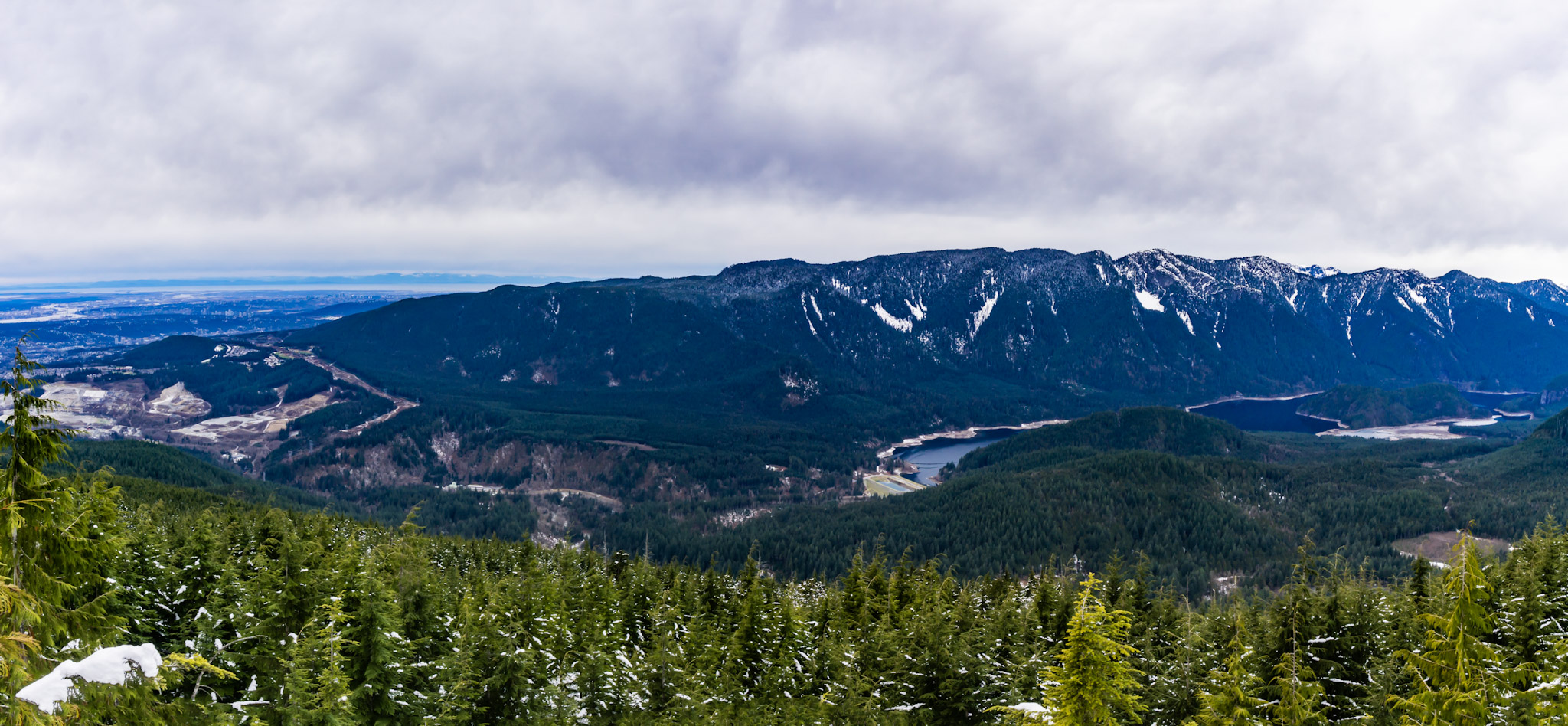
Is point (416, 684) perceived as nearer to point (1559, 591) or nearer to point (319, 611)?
point (319, 611)

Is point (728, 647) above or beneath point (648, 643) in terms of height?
above

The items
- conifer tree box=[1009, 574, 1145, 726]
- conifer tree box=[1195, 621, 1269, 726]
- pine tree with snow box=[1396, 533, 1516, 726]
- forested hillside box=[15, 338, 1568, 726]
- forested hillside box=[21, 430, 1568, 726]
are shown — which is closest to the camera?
forested hillside box=[15, 338, 1568, 726]

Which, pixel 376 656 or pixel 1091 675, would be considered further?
pixel 376 656

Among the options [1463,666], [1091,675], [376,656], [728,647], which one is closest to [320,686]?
[376,656]

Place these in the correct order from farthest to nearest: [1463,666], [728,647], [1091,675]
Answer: [728,647] < [1091,675] < [1463,666]

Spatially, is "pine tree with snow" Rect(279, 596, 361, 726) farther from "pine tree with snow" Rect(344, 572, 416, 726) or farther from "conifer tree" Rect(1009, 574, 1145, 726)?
"conifer tree" Rect(1009, 574, 1145, 726)

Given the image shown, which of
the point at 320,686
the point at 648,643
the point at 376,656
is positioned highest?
the point at 320,686

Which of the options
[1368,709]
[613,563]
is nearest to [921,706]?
[1368,709]

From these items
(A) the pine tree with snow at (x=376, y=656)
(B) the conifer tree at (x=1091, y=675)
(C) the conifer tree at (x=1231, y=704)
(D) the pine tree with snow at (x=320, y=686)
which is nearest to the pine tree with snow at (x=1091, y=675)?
(B) the conifer tree at (x=1091, y=675)

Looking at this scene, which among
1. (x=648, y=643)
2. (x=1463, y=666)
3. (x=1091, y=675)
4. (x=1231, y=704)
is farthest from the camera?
(x=648, y=643)

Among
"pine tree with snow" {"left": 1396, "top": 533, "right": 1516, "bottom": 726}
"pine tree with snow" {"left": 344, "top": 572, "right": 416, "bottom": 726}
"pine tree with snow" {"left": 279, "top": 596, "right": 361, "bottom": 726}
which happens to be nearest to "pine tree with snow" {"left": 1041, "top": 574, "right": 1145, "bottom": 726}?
"pine tree with snow" {"left": 1396, "top": 533, "right": 1516, "bottom": 726}

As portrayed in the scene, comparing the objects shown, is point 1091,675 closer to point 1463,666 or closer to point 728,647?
point 1463,666

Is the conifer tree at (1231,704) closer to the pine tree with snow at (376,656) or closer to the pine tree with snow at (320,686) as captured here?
the pine tree with snow at (320,686)

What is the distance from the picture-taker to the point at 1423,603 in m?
52.4
